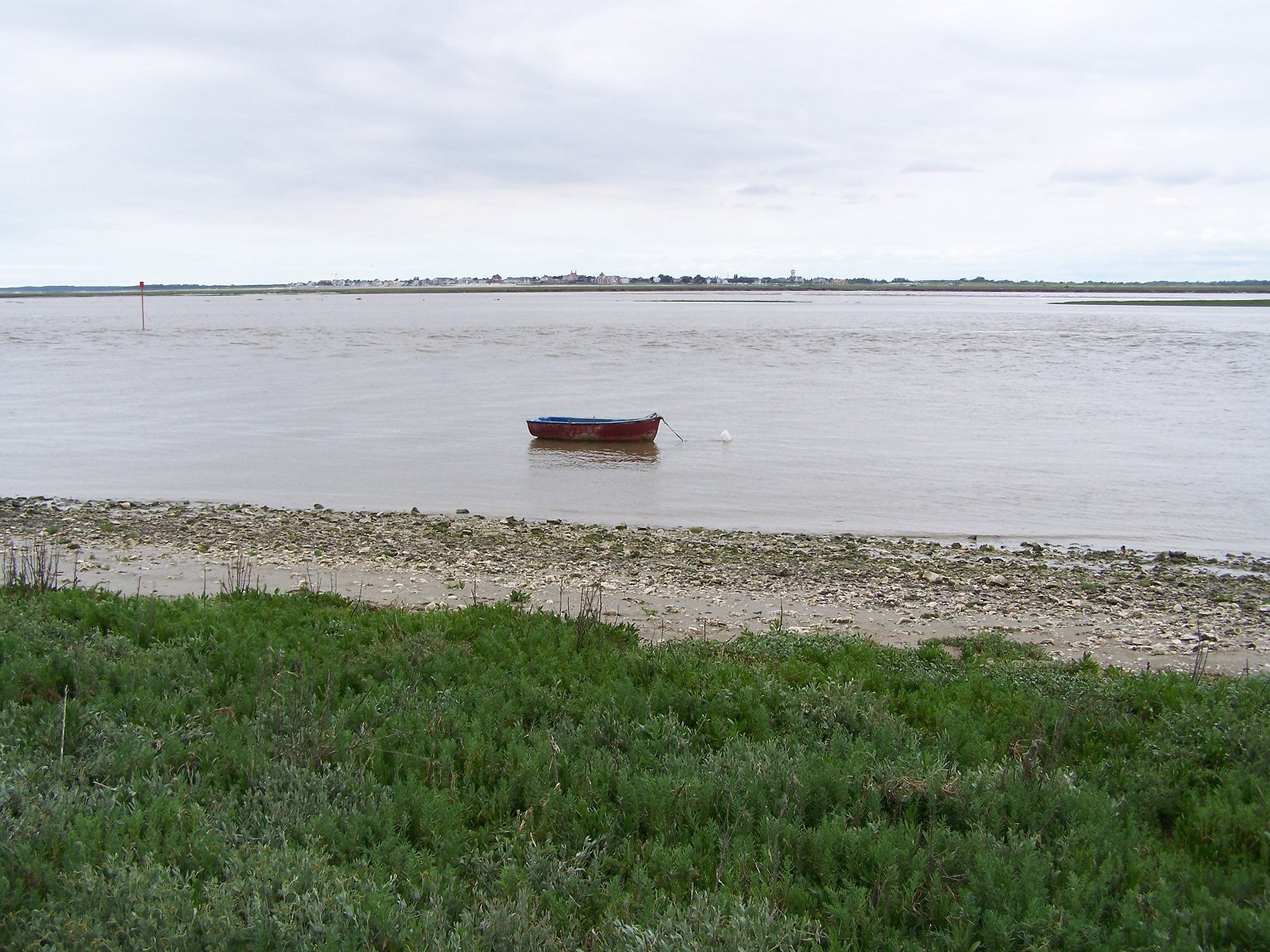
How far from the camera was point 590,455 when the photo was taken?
25656mm

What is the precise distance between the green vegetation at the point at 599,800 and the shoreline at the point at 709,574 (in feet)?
9.89

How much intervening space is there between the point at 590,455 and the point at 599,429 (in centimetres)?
131

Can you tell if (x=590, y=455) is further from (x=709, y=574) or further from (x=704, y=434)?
(x=709, y=574)

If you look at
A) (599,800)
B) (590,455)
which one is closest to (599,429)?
(590,455)

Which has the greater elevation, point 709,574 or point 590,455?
point 590,455

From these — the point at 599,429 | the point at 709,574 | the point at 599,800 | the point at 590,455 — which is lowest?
the point at 709,574

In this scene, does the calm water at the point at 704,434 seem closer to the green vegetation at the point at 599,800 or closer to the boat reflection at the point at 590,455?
the boat reflection at the point at 590,455

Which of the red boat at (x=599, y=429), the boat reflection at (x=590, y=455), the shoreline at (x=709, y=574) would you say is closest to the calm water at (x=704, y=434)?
the boat reflection at (x=590, y=455)

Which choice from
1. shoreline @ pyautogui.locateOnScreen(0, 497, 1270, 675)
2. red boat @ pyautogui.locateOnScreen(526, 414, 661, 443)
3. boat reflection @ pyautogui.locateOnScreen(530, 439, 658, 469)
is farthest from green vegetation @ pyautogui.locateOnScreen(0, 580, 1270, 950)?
red boat @ pyautogui.locateOnScreen(526, 414, 661, 443)

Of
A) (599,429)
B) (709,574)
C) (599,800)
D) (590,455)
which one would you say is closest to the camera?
(599,800)

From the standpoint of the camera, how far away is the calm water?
1919cm

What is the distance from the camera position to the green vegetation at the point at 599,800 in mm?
4023

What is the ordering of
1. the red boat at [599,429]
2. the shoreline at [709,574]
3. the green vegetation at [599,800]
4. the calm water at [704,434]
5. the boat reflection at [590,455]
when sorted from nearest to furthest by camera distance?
the green vegetation at [599,800]
the shoreline at [709,574]
the calm water at [704,434]
the boat reflection at [590,455]
the red boat at [599,429]

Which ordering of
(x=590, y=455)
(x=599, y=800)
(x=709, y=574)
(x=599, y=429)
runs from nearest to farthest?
1. (x=599, y=800)
2. (x=709, y=574)
3. (x=590, y=455)
4. (x=599, y=429)
